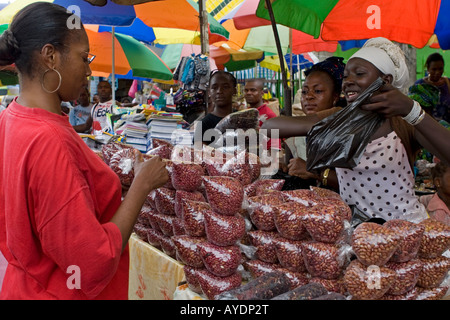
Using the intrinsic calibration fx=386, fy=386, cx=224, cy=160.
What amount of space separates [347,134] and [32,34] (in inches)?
46.4

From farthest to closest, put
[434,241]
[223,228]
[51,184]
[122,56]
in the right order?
[122,56]
[223,228]
[434,241]
[51,184]

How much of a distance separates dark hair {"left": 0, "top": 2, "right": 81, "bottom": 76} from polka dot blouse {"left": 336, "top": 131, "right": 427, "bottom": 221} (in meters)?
1.40

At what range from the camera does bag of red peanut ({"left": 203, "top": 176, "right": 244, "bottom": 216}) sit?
4.97 feet

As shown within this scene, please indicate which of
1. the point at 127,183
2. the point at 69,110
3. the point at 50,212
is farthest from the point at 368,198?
the point at 69,110

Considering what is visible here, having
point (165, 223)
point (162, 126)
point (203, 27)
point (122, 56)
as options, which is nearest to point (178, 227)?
point (165, 223)

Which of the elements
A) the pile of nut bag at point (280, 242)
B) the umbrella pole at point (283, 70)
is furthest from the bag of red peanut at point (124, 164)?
the umbrella pole at point (283, 70)

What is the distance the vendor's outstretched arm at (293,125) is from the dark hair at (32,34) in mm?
1094

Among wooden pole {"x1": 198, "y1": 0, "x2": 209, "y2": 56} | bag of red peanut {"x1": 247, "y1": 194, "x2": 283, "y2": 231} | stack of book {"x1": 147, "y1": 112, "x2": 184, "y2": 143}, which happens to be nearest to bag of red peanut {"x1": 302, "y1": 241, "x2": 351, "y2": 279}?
bag of red peanut {"x1": 247, "y1": 194, "x2": 283, "y2": 231}

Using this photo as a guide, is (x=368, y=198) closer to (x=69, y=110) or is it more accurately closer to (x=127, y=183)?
(x=127, y=183)

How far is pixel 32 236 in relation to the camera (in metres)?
1.07

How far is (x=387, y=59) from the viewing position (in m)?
1.79

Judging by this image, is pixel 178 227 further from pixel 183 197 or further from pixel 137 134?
pixel 137 134

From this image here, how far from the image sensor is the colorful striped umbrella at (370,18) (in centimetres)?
351

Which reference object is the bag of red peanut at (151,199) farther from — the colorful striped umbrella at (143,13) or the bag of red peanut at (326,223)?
the colorful striped umbrella at (143,13)
